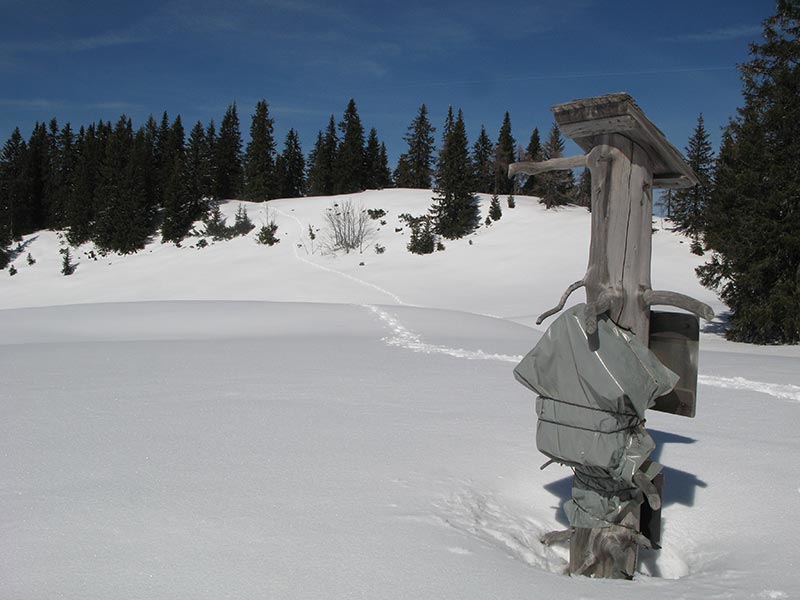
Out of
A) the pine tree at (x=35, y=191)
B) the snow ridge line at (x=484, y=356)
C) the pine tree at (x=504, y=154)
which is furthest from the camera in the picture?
the pine tree at (x=504, y=154)

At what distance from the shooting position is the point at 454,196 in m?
39.8

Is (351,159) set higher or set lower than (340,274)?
higher

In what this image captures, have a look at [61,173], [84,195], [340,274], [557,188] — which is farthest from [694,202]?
[61,173]

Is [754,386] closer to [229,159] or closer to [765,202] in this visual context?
[765,202]

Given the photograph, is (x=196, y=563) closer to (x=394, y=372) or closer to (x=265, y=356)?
(x=394, y=372)

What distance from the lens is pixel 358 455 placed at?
4.28 meters

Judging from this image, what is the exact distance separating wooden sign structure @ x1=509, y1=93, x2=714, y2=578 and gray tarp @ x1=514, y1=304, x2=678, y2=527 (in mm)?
115

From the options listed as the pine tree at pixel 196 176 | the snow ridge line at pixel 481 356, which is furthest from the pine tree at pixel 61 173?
the snow ridge line at pixel 481 356

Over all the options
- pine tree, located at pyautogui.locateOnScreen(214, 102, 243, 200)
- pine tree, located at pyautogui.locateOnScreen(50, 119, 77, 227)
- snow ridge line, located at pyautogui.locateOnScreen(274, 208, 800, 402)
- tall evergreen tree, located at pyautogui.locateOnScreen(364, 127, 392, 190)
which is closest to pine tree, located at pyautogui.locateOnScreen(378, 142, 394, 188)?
tall evergreen tree, located at pyautogui.locateOnScreen(364, 127, 392, 190)

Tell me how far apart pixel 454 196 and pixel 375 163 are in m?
29.5

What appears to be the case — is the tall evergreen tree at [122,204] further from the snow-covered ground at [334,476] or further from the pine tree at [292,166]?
the snow-covered ground at [334,476]

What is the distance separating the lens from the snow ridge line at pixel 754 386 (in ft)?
22.5

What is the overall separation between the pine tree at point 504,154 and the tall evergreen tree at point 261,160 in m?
22.7

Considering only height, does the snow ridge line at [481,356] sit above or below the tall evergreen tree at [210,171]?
below
